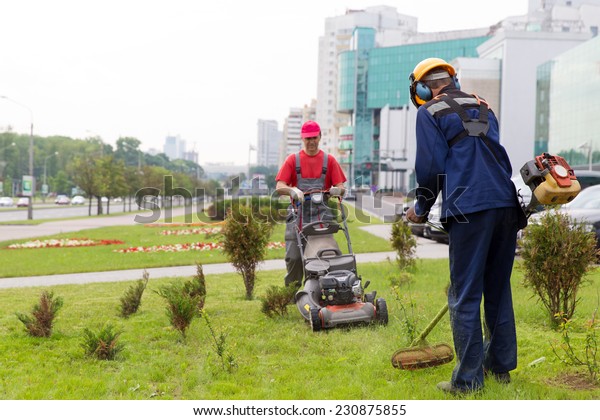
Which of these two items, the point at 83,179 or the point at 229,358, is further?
the point at 83,179

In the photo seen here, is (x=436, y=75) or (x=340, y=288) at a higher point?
(x=436, y=75)

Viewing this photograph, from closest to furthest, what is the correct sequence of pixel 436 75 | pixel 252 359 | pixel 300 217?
1. pixel 436 75
2. pixel 252 359
3. pixel 300 217

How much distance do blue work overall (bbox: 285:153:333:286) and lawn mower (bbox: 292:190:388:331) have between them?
4 centimetres

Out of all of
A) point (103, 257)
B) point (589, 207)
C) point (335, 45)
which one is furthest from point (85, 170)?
point (335, 45)

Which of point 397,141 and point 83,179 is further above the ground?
point 397,141

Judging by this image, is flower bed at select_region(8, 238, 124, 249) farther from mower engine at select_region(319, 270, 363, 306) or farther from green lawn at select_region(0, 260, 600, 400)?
mower engine at select_region(319, 270, 363, 306)

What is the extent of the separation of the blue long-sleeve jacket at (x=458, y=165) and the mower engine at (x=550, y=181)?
0.47 feet

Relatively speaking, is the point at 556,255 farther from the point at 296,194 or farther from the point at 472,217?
the point at 296,194

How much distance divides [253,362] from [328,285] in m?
1.35

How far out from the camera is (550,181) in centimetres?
409

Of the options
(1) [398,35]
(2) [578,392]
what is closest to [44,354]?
(2) [578,392]

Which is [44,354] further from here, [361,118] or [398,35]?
[398,35]

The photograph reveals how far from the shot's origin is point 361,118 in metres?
135
